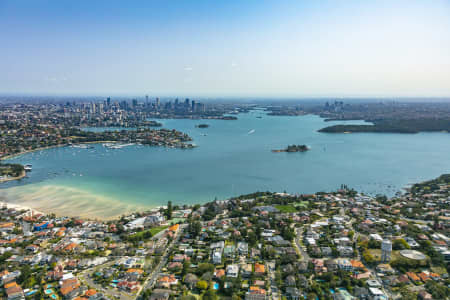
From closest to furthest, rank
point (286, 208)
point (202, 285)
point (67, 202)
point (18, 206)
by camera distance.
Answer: point (202, 285), point (286, 208), point (18, 206), point (67, 202)

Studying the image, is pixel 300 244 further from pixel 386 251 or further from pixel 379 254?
pixel 386 251

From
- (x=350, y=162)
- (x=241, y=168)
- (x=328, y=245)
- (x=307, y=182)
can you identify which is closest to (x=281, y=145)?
(x=350, y=162)

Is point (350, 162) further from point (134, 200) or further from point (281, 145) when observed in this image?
point (134, 200)

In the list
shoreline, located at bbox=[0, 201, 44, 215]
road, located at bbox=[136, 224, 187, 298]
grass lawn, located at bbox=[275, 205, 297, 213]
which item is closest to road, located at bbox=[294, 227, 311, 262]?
grass lawn, located at bbox=[275, 205, 297, 213]

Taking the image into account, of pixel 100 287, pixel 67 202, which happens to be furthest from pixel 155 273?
pixel 67 202

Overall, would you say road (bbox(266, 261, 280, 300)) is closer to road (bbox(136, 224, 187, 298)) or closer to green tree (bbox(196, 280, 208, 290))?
green tree (bbox(196, 280, 208, 290))

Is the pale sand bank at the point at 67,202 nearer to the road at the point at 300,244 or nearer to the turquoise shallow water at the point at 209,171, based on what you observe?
the turquoise shallow water at the point at 209,171

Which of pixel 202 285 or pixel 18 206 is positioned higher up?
pixel 202 285
